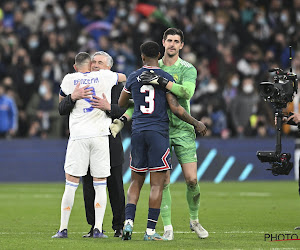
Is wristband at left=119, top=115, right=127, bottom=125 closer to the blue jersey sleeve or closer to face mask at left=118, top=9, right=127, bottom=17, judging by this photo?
the blue jersey sleeve

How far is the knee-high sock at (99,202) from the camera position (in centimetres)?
1062

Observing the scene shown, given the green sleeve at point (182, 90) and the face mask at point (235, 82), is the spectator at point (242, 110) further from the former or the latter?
the green sleeve at point (182, 90)

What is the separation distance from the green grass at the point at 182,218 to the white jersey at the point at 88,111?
4.56 ft

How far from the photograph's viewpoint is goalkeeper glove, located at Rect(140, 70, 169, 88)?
10062mm

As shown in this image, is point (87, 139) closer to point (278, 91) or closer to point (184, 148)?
point (184, 148)

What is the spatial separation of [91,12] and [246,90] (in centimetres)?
630

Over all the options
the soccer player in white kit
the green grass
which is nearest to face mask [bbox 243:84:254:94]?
the green grass

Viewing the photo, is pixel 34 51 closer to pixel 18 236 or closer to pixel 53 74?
pixel 53 74

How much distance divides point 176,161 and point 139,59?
4.63 meters

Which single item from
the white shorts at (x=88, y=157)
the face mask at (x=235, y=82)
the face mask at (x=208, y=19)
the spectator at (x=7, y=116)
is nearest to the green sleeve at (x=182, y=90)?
the white shorts at (x=88, y=157)

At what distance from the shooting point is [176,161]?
21.6 meters

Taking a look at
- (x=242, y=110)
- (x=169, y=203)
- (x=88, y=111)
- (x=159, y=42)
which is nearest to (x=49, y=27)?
(x=159, y=42)

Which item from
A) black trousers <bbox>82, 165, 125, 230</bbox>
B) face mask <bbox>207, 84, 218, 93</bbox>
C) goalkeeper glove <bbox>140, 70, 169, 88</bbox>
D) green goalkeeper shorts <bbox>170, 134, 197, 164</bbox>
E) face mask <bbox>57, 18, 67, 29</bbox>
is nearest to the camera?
goalkeeper glove <bbox>140, 70, 169, 88</bbox>

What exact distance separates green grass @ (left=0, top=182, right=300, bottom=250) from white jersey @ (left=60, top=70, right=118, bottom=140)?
1.39 meters
